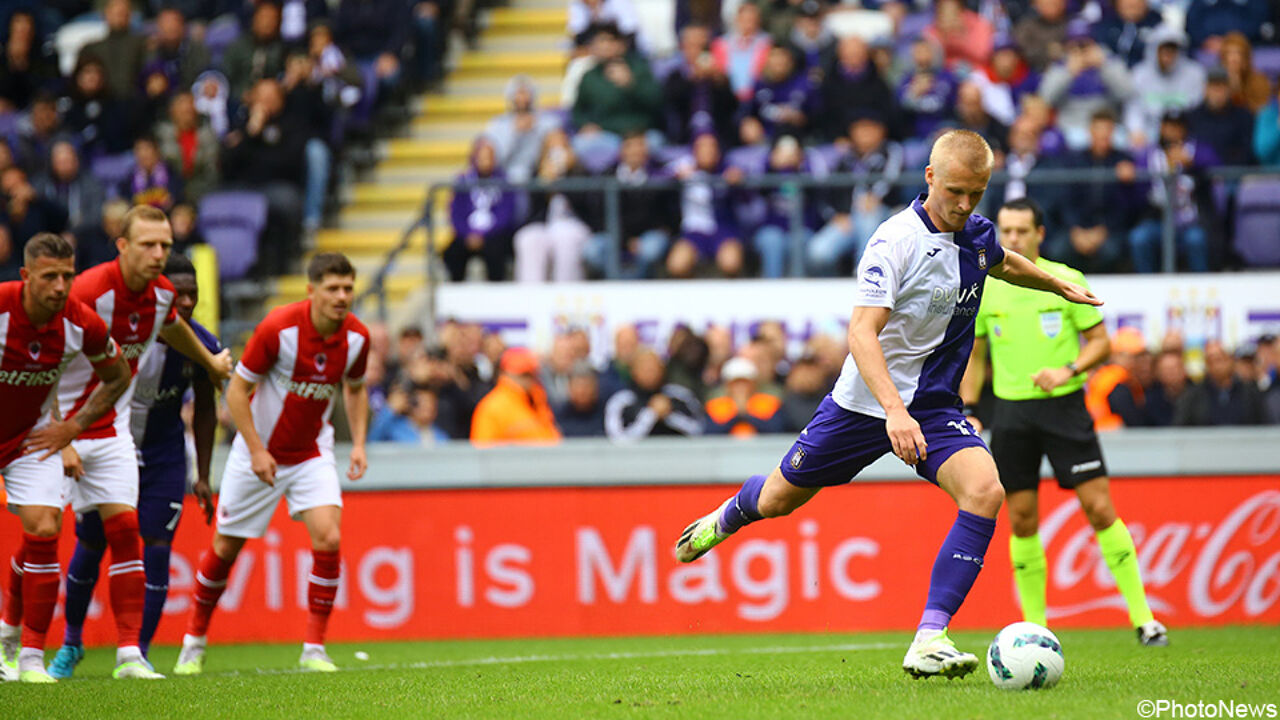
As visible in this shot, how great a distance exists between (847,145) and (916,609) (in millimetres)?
5176

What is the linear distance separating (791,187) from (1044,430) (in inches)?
206

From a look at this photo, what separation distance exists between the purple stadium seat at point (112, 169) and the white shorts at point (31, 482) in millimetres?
9355

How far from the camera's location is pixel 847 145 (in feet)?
50.1

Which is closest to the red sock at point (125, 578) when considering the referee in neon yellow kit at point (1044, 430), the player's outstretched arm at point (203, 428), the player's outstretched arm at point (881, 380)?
the player's outstretched arm at point (203, 428)

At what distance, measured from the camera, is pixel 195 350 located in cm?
905

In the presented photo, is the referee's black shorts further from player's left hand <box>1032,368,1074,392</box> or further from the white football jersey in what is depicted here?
the white football jersey

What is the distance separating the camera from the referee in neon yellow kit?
9.49 metres

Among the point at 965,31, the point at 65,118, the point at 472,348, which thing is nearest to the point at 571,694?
the point at 472,348

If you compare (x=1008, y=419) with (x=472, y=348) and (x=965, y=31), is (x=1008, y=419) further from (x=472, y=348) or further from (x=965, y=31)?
(x=965, y=31)

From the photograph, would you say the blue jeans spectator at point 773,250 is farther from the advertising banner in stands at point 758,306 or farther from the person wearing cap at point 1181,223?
the person wearing cap at point 1181,223

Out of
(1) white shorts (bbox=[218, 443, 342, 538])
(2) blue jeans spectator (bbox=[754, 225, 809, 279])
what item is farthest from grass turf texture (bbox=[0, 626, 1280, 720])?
(2) blue jeans spectator (bbox=[754, 225, 809, 279])

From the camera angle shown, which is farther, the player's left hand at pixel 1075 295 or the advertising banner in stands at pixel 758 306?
the advertising banner in stands at pixel 758 306

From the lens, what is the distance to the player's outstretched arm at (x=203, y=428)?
955 cm

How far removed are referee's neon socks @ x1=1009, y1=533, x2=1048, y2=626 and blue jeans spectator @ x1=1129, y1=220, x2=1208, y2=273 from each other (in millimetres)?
5071
